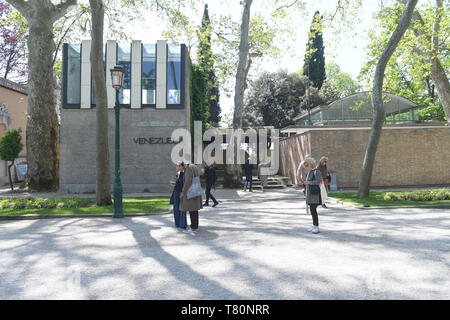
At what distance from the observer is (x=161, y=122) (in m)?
20.3

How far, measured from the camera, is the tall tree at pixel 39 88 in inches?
762

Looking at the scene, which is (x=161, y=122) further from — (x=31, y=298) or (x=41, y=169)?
(x=31, y=298)

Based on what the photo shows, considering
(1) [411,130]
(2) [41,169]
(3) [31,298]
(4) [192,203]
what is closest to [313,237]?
(4) [192,203]

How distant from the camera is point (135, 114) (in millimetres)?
20344

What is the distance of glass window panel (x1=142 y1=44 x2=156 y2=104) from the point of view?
20141mm

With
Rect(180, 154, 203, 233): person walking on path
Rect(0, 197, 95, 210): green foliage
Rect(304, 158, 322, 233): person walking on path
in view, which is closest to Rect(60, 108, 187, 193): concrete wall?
Rect(0, 197, 95, 210): green foliage

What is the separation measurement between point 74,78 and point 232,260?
61.0 feet

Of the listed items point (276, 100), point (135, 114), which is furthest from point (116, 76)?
point (276, 100)

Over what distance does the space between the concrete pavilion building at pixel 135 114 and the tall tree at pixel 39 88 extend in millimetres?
831

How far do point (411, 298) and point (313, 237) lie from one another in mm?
3483

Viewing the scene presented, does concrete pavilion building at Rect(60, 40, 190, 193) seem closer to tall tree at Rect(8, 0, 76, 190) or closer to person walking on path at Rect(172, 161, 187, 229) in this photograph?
tall tree at Rect(8, 0, 76, 190)

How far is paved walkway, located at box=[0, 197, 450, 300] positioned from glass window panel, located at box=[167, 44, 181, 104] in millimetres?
11970

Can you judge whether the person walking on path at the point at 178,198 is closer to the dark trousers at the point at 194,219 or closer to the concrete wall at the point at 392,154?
the dark trousers at the point at 194,219

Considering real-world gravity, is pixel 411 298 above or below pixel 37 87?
below
